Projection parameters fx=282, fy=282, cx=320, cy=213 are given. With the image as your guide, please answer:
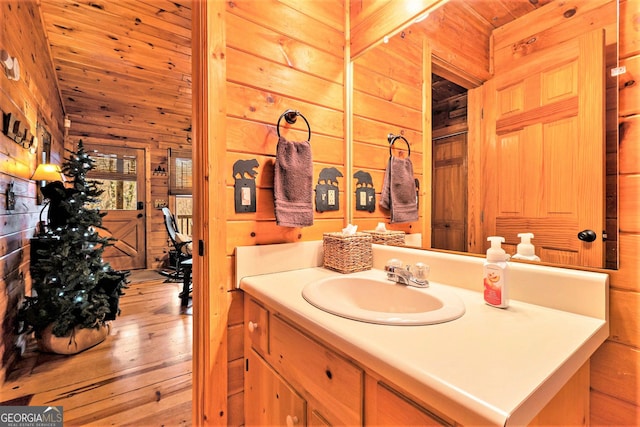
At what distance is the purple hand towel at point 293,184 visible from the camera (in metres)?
1.16

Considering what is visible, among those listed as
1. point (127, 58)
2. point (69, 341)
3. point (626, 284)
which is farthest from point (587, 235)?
point (127, 58)

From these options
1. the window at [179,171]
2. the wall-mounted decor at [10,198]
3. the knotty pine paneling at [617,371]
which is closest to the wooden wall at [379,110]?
the knotty pine paneling at [617,371]

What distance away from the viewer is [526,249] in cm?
83

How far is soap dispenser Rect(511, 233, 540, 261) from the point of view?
0.82 metres

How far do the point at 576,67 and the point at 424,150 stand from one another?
53 cm

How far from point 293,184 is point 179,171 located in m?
4.76

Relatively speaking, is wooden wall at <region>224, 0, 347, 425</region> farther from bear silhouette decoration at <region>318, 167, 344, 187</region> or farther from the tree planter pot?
the tree planter pot

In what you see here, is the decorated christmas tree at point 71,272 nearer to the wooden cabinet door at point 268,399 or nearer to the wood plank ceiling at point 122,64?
the wood plank ceiling at point 122,64

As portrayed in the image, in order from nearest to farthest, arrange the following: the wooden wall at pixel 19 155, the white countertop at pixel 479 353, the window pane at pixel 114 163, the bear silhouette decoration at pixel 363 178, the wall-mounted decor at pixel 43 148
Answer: the white countertop at pixel 479 353
the bear silhouette decoration at pixel 363 178
the wooden wall at pixel 19 155
the wall-mounted decor at pixel 43 148
the window pane at pixel 114 163

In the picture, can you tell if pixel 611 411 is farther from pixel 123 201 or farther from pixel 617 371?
pixel 123 201

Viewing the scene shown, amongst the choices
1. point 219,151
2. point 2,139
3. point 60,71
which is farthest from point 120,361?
point 60,71

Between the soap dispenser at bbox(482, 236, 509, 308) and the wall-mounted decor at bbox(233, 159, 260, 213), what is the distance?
0.86 meters

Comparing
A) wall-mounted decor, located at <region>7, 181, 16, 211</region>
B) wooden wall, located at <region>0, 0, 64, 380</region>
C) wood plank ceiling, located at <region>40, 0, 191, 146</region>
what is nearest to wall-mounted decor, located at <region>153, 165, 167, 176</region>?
wood plank ceiling, located at <region>40, 0, 191, 146</region>

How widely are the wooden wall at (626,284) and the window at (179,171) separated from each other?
5604 millimetres
